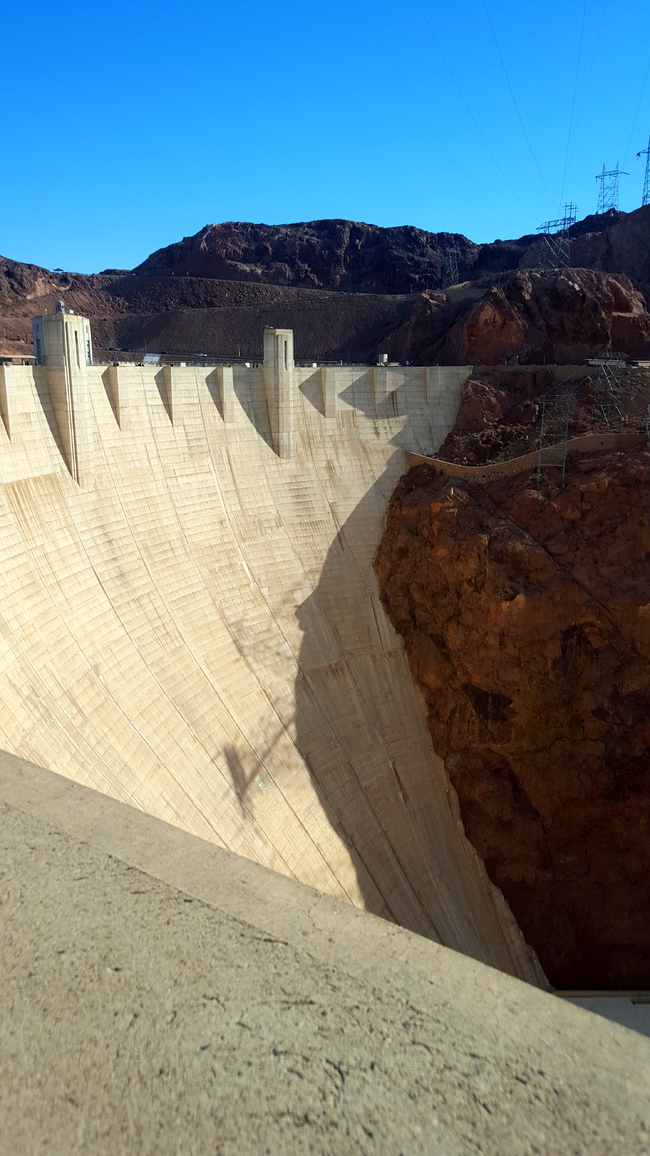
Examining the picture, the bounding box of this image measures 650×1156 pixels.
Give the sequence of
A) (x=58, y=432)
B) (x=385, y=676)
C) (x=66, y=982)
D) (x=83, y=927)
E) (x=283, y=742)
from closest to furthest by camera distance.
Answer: (x=66, y=982) < (x=83, y=927) < (x=58, y=432) < (x=283, y=742) < (x=385, y=676)

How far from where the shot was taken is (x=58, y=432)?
17.2 meters

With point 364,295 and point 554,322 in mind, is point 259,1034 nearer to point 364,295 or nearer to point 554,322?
point 554,322

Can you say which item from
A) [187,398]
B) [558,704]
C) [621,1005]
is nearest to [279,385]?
[187,398]

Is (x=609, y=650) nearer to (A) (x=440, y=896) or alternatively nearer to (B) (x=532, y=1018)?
(A) (x=440, y=896)

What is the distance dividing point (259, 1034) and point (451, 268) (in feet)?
231

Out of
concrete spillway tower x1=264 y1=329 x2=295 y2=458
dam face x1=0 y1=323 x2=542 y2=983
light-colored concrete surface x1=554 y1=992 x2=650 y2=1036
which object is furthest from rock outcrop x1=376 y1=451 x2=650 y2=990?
concrete spillway tower x1=264 y1=329 x2=295 y2=458

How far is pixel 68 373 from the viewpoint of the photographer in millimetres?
16922

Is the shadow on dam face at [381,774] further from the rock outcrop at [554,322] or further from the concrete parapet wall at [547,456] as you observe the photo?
the rock outcrop at [554,322]

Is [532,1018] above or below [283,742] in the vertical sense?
above

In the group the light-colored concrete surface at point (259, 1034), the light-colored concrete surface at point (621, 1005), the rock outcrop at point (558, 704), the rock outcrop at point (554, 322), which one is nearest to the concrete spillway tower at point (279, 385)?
the rock outcrop at point (558, 704)

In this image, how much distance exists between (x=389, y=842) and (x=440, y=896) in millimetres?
2150

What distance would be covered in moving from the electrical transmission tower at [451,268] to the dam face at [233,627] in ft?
149

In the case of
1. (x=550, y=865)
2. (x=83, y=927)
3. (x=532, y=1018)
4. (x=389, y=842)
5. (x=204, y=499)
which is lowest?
(x=550, y=865)

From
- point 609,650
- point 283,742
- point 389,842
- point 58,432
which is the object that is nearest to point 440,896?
point 389,842
